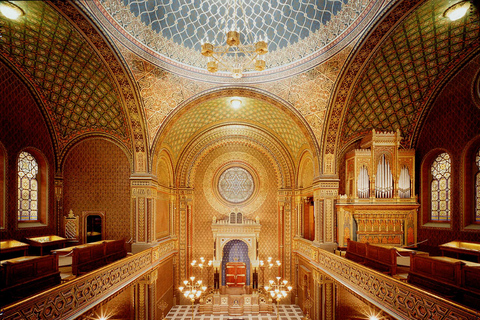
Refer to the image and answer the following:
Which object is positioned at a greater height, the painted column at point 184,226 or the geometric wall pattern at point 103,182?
the geometric wall pattern at point 103,182

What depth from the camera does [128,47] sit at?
1080 cm

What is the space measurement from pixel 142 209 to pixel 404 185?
1199 centimetres

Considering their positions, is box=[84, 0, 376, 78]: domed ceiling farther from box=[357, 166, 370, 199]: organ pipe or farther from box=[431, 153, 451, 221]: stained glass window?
box=[431, 153, 451, 221]: stained glass window

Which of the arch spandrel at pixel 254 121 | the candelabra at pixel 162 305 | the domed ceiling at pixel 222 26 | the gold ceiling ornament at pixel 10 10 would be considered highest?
the domed ceiling at pixel 222 26

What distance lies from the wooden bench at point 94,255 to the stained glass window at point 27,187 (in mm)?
4225

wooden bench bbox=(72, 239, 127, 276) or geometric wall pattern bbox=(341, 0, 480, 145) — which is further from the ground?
geometric wall pattern bbox=(341, 0, 480, 145)

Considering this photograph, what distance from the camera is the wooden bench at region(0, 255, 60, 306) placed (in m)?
6.65

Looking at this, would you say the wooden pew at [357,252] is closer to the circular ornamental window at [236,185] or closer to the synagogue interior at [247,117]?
the synagogue interior at [247,117]

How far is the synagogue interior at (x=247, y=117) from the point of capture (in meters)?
8.69

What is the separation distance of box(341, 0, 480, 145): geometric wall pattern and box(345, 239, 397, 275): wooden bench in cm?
542

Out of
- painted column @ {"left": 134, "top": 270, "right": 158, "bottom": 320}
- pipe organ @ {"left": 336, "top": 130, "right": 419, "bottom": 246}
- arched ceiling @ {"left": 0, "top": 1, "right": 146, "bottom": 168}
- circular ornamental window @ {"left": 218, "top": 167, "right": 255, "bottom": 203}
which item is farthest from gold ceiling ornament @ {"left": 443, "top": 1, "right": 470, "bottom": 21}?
painted column @ {"left": 134, "top": 270, "right": 158, "bottom": 320}

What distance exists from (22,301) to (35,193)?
26.7 ft

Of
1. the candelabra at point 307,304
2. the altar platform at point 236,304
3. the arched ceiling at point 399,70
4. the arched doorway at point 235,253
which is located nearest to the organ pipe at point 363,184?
the arched ceiling at point 399,70

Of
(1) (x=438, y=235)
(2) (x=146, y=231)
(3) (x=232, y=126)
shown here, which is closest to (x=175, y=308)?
(2) (x=146, y=231)
